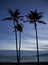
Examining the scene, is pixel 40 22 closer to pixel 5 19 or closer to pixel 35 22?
pixel 35 22

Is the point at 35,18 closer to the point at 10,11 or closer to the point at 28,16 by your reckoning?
the point at 28,16

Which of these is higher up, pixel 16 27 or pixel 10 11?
A: pixel 10 11

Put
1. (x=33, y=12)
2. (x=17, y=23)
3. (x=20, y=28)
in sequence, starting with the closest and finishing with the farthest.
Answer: (x=33, y=12) < (x=17, y=23) < (x=20, y=28)

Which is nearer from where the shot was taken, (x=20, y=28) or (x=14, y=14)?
(x=14, y=14)

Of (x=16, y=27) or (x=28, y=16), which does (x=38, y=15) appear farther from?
(x=16, y=27)

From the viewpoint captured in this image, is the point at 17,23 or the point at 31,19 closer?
the point at 31,19

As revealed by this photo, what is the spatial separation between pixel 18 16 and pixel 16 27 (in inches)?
88.2

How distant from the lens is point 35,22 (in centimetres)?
3219

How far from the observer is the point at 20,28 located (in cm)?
3678

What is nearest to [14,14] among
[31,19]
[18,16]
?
[18,16]

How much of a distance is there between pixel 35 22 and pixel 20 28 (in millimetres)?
5055

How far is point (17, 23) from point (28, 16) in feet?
9.78

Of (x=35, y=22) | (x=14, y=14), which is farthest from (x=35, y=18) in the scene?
(x=14, y=14)

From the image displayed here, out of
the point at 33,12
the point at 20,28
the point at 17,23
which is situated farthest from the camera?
the point at 20,28
